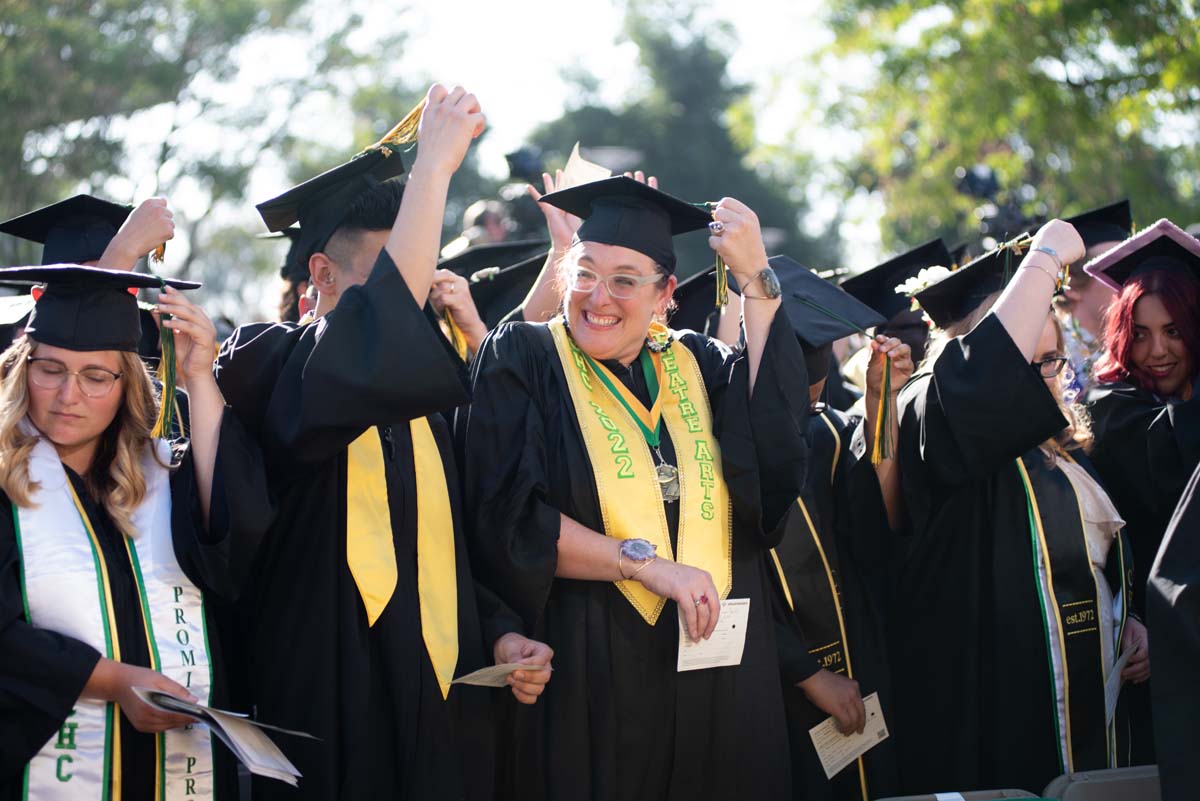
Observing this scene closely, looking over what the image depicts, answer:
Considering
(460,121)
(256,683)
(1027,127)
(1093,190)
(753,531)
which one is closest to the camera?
(460,121)

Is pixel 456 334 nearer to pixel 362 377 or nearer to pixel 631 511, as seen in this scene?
pixel 631 511

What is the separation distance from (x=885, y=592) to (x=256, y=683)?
2.18 meters

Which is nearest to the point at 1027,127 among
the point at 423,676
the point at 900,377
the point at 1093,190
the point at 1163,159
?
the point at 1093,190

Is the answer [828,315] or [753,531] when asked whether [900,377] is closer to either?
[828,315]

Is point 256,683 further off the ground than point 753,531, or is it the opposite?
point 753,531

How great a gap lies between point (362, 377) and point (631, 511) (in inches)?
35.6

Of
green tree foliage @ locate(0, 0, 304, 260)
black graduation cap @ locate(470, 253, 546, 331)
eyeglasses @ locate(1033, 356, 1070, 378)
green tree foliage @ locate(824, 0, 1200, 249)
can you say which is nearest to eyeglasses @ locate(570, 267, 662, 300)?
eyeglasses @ locate(1033, 356, 1070, 378)

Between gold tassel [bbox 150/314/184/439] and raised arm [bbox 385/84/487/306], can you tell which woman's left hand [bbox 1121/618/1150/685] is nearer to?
raised arm [bbox 385/84/487/306]

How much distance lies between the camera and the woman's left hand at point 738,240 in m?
3.39

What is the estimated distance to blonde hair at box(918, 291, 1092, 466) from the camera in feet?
12.8

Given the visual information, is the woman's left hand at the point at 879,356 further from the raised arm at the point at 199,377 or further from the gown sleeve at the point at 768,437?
the raised arm at the point at 199,377

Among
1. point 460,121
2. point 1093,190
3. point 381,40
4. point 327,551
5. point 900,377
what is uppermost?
point 381,40

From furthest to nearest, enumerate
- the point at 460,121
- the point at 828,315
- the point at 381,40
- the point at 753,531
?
1. the point at 381,40
2. the point at 828,315
3. the point at 753,531
4. the point at 460,121

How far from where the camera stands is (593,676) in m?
3.30
